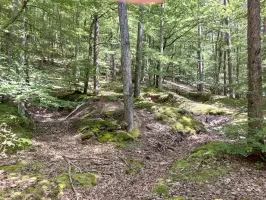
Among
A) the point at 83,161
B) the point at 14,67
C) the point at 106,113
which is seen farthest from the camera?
the point at 106,113

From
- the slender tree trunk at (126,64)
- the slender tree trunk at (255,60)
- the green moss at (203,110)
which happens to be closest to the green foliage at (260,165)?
the slender tree trunk at (255,60)

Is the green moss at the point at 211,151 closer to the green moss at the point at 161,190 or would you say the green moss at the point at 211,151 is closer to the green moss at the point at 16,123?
the green moss at the point at 161,190

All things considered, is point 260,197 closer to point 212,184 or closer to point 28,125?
point 212,184

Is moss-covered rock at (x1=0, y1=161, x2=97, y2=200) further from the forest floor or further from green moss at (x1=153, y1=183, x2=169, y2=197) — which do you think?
green moss at (x1=153, y1=183, x2=169, y2=197)

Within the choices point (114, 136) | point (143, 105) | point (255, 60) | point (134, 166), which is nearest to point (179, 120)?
point (143, 105)

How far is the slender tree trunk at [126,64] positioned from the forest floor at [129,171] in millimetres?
887

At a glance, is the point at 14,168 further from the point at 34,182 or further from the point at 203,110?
the point at 203,110

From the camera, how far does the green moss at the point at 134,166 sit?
228 inches

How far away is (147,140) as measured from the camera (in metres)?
8.10

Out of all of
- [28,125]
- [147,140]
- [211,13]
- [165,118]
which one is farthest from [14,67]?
[211,13]

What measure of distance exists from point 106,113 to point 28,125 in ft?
10.1

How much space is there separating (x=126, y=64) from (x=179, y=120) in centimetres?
379

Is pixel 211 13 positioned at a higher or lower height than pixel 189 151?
higher

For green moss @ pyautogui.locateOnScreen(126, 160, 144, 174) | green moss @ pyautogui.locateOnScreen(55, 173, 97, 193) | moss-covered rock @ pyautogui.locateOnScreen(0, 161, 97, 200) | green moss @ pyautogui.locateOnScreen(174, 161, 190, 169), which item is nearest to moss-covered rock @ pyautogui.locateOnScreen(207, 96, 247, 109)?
green moss @ pyautogui.locateOnScreen(174, 161, 190, 169)
